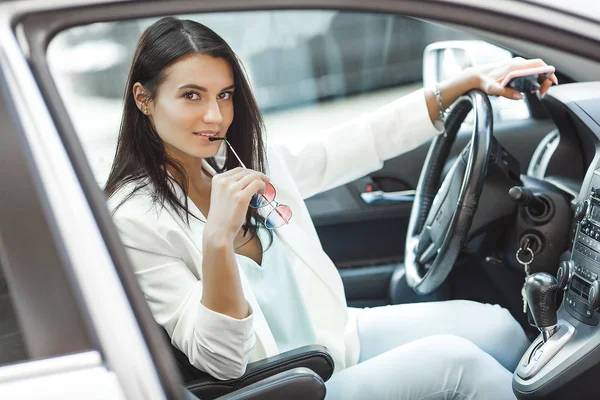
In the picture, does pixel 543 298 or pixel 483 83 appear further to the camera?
pixel 483 83

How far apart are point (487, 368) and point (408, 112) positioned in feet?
1.80

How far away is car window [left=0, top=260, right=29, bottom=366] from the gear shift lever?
819 mm

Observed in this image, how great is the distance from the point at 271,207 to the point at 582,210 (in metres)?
0.52

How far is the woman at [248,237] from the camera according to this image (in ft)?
3.65

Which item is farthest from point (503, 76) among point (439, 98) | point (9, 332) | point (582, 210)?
point (9, 332)

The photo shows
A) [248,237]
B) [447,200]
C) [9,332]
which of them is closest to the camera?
[9,332]

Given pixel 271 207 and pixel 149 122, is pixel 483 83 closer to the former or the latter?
pixel 271 207

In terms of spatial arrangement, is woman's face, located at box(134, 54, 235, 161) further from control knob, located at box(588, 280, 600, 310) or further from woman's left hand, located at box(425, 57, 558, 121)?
control knob, located at box(588, 280, 600, 310)

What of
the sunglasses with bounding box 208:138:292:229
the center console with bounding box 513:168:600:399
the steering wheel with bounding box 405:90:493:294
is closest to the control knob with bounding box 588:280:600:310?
the center console with bounding box 513:168:600:399

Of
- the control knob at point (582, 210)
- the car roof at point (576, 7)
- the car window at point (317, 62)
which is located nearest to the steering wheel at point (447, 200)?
the control knob at point (582, 210)

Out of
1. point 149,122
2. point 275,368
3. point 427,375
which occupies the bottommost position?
point 427,375

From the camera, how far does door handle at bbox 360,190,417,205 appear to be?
2.16m

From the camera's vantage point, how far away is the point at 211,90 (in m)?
1.27

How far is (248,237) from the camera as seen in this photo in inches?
55.0
